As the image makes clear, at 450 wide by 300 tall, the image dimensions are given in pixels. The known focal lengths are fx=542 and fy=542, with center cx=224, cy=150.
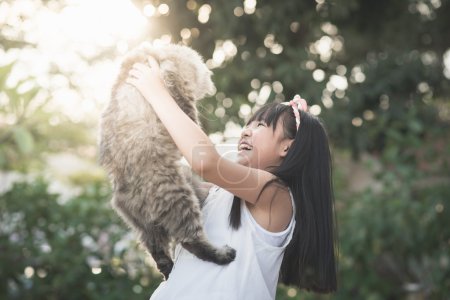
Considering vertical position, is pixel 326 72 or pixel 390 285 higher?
pixel 326 72

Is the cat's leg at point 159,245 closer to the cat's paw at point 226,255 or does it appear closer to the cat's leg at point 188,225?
the cat's leg at point 188,225

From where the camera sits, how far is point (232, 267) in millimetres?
1581

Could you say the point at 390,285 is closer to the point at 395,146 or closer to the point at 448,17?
the point at 395,146

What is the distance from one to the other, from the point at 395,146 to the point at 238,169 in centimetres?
267

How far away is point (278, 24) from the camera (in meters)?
3.59

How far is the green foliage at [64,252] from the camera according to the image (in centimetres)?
377

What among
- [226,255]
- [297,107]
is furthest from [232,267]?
[297,107]

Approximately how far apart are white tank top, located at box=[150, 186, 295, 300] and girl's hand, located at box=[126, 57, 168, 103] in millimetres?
449

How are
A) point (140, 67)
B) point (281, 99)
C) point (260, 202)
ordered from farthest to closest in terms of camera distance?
point (281, 99) → point (260, 202) → point (140, 67)

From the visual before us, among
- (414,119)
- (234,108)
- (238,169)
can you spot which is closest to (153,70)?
(238,169)

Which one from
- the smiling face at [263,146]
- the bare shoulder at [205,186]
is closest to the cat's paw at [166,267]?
the bare shoulder at [205,186]

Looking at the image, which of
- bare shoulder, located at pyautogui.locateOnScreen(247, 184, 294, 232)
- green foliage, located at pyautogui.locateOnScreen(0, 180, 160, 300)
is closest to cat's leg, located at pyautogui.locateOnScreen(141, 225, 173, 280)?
bare shoulder, located at pyautogui.locateOnScreen(247, 184, 294, 232)

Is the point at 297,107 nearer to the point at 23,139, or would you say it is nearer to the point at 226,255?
the point at 226,255

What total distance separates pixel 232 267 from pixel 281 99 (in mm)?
2283
